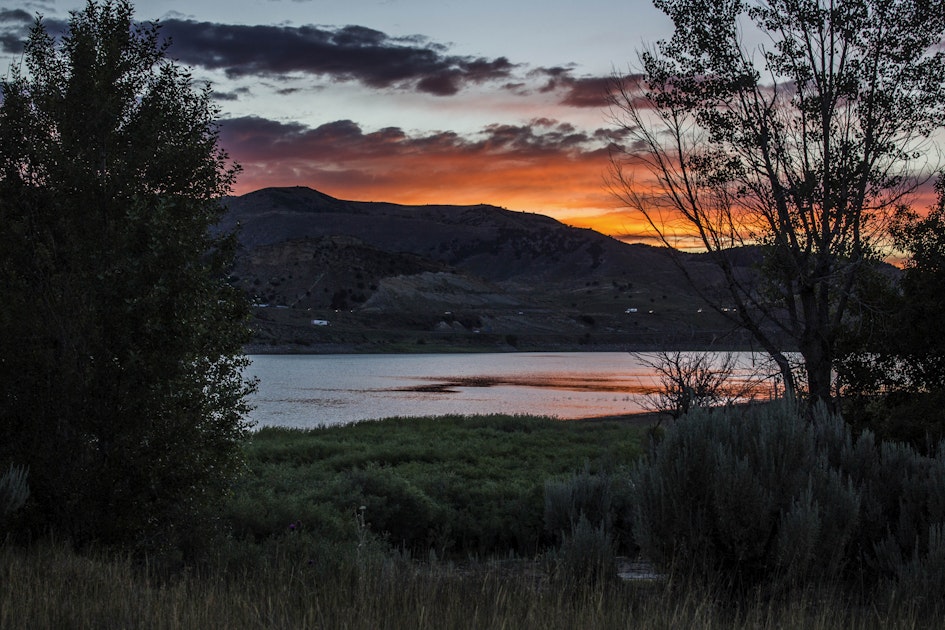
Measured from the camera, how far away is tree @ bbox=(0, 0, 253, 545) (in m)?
8.95

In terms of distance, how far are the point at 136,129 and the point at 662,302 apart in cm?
18221

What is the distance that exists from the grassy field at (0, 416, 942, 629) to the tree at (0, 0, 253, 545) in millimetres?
822

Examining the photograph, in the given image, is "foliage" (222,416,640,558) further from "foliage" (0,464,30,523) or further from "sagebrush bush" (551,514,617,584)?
"foliage" (0,464,30,523)

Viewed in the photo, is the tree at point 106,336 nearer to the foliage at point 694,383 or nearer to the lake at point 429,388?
the foliage at point 694,383

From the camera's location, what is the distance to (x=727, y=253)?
1502 centimetres

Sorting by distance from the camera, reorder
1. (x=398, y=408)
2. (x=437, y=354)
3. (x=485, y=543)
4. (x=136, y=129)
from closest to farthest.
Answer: (x=136, y=129) < (x=485, y=543) < (x=398, y=408) < (x=437, y=354)

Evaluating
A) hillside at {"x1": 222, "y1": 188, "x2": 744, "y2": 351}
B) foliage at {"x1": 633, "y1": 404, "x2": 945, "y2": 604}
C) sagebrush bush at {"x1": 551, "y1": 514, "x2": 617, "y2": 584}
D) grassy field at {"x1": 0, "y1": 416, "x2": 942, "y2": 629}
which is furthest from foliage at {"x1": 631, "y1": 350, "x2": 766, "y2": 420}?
hillside at {"x1": 222, "y1": 188, "x2": 744, "y2": 351}

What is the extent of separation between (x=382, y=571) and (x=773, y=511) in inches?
137

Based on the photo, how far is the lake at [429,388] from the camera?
46.2m

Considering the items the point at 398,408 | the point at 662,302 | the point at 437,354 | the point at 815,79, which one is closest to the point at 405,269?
the point at 437,354

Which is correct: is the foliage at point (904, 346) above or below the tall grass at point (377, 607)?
above

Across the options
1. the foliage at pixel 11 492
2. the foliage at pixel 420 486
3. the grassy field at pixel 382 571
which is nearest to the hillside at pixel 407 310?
the foliage at pixel 420 486

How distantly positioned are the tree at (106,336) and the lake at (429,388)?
15758 millimetres

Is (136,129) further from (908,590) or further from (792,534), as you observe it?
(908,590)
